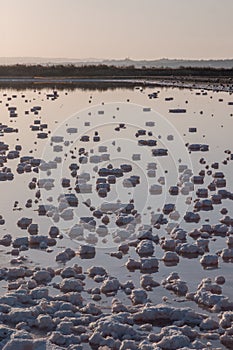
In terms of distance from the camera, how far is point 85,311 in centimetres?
986

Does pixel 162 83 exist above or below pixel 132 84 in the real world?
above

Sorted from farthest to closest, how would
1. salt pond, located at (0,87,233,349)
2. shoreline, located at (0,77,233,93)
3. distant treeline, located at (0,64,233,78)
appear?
1. distant treeline, located at (0,64,233,78)
2. shoreline, located at (0,77,233,93)
3. salt pond, located at (0,87,233,349)

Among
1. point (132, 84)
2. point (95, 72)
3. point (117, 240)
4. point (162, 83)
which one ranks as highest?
point (95, 72)

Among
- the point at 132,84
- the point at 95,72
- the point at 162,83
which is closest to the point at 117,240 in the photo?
the point at 132,84

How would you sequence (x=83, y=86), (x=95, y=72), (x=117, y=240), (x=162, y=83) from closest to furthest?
(x=117, y=240)
(x=83, y=86)
(x=162, y=83)
(x=95, y=72)

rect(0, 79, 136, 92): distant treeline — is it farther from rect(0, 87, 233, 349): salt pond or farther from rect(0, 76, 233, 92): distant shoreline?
rect(0, 87, 233, 349): salt pond

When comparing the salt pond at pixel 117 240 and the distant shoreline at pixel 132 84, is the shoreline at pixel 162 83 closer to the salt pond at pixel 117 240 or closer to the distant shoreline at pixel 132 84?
the distant shoreline at pixel 132 84

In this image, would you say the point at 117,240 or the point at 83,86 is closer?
the point at 117,240

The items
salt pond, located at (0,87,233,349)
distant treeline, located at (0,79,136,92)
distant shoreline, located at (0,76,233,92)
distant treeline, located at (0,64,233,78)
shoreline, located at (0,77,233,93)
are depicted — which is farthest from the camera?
distant treeline, located at (0,64,233,78)

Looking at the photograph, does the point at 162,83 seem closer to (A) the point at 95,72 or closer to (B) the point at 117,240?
(A) the point at 95,72

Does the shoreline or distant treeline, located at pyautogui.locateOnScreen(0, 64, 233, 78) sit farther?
distant treeline, located at pyautogui.locateOnScreen(0, 64, 233, 78)

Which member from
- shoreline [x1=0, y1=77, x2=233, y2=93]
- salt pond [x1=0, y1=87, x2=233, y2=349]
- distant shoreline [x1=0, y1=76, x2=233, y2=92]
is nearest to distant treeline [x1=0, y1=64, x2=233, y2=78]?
shoreline [x1=0, y1=77, x2=233, y2=93]

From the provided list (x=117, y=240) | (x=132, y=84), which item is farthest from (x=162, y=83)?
(x=117, y=240)

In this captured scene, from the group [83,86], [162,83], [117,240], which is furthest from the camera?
[162,83]
